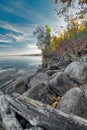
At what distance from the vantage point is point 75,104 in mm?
5703

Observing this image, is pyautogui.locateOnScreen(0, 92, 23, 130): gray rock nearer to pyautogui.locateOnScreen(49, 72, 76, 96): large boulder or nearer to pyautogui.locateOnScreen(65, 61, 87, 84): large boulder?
pyautogui.locateOnScreen(49, 72, 76, 96): large boulder

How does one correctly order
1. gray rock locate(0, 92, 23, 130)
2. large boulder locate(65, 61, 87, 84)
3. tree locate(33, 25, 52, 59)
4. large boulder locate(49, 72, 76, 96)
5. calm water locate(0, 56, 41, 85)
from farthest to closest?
tree locate(33, 25, 52, 59)
calm water locate(0, 56, 41, 85)
large boulder locate(65, 61, 87, 84)
large boulder locate(49, 72, 76, 96)
gray rock locate(0, 92, 23, 130)

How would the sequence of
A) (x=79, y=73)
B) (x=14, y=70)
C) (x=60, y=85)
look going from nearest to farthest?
1. (x=60, y=85)
2. (x=79, y=73)
3. (x=14, y=70)

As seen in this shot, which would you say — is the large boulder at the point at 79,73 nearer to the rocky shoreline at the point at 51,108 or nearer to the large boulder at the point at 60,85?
the rocky shoreline at the point at 51,108

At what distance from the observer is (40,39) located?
56969mm

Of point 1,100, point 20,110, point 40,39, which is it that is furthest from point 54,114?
point 40,39

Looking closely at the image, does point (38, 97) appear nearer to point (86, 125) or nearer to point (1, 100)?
point (1, 100)

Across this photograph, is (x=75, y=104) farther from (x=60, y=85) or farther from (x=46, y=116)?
(x=60, y=85)

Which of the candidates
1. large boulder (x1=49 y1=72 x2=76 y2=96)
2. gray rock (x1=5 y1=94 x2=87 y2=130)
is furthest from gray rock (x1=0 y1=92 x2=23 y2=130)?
large boulder (x1=49 y1=72 x2=76 y2=96)

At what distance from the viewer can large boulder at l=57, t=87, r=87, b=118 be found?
5.55m

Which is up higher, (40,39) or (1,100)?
(40,39)

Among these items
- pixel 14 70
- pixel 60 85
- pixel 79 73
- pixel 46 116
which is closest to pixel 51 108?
pixel 46 116

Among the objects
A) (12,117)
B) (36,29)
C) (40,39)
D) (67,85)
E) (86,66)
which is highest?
(36,29)

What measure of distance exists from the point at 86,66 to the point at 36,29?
49.8 metres
